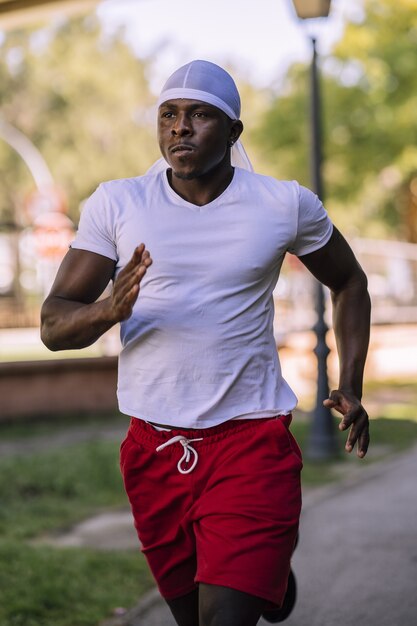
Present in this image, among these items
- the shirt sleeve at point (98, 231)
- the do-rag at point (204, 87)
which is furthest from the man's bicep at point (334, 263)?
the shirt sleeve at point (98, 231)

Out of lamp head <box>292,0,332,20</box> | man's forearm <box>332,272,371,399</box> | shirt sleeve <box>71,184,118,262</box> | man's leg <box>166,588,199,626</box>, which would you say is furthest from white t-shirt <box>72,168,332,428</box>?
lamp head <box>292,0,332,20</box>

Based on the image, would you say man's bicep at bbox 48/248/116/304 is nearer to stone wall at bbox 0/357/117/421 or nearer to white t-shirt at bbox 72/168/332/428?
white t-shirt at bbox 72/168/332/428

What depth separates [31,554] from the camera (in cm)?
598

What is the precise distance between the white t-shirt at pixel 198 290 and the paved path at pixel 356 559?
209 cm

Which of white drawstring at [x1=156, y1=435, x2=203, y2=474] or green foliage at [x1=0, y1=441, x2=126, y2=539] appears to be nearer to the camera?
white drawstring at [x1=156, y1=435, x2=203, y2=474]

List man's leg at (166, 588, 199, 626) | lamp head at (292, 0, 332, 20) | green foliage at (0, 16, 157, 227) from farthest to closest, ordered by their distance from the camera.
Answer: green foliage at (0, 16, 157, 227)
lamp head at (292, 0, 332, 20)
man's leg at (166, 588, 199, 626)

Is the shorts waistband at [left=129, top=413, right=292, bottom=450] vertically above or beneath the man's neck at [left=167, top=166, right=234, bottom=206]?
beneath

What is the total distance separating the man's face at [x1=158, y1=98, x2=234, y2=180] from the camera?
10.5ft

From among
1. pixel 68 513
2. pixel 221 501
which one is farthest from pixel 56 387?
pixel 221 501

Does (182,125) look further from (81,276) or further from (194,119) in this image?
(81,276)

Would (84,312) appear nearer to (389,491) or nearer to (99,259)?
(99,259)

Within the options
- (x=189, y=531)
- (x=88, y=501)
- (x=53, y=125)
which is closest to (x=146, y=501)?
(x=189, y=531)

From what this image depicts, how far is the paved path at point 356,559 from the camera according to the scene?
5074mm

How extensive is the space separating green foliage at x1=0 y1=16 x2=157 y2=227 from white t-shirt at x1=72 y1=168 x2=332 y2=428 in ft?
155
